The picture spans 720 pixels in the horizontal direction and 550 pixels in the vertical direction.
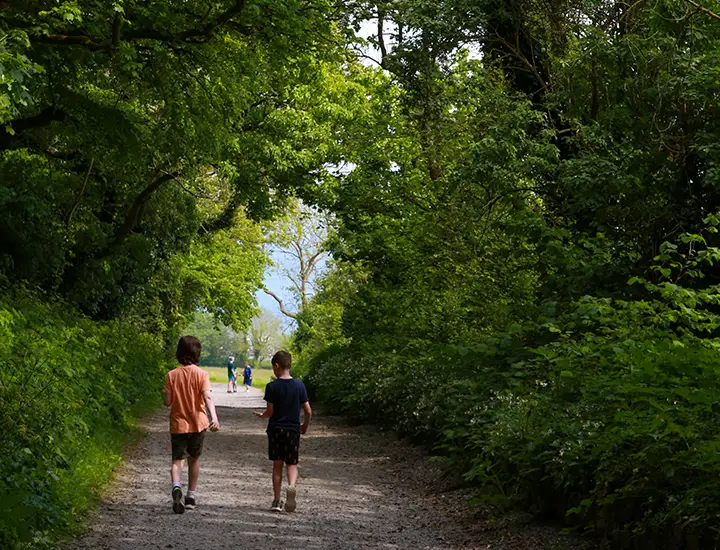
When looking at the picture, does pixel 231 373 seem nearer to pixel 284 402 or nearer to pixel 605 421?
pixel 284 402

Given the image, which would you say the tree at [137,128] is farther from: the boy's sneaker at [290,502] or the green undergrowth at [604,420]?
the green undergrowth at [604,420]

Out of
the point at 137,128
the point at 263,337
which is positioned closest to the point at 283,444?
the point at 137,128

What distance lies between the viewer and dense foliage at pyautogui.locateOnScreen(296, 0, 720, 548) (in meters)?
7.09

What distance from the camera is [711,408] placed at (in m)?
6.57

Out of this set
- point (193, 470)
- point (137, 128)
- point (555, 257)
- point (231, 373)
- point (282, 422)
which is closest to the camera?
point (193, 470)

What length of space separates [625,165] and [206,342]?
613 feet

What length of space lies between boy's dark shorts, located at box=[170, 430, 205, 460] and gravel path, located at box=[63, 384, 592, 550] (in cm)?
56

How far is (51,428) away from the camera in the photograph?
348 inches

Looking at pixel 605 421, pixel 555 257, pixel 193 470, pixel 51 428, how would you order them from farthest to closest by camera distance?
pixel 555 257 < pixel 193 470 < pixel 51 428 < pixel 605 421

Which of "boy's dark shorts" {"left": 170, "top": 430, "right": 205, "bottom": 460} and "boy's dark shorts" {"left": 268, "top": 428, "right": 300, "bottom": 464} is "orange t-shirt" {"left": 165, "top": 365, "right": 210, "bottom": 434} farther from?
"boy's dark shorts" {"left": 268, "top": 428, "right": 300, "bottom": 464}

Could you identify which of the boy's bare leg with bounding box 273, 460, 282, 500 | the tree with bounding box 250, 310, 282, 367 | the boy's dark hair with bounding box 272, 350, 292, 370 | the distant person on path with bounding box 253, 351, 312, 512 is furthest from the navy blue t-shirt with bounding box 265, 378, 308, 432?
the tree with bounding box 250, 310, 282, 367

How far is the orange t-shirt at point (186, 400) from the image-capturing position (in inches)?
364

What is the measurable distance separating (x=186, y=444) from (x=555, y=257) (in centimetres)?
607

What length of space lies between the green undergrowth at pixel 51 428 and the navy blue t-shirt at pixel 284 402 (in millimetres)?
1944
